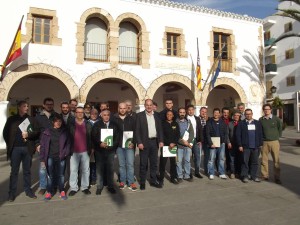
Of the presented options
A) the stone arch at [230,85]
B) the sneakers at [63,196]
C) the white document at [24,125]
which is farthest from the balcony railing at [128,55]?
the sneakers at [63,196]

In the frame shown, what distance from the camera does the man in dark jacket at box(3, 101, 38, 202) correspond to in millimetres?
5082

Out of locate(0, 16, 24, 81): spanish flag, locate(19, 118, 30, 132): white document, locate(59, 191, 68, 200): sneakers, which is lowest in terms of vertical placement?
locate(59, 191, 68, 200): sneakers

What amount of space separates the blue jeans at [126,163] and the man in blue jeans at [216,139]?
2.03 m

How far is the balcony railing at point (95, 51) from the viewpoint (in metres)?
13.1

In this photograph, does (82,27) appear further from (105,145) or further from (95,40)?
(105,145)

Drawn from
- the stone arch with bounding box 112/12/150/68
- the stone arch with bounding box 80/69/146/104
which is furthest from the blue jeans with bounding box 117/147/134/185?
the stone arch with bounding box 112/12/150/68

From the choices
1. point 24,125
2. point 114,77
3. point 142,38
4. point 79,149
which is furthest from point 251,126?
point 142,38

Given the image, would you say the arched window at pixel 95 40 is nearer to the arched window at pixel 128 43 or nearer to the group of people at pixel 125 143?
the arched window at pixel 128 43

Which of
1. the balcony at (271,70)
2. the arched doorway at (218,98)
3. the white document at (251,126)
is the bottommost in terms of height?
the white document at (251,126)

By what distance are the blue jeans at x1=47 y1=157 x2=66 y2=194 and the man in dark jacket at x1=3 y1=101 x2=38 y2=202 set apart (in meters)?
0.39

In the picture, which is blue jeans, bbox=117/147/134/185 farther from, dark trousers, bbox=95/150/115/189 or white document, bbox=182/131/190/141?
white document, bbox=182/131/190/141

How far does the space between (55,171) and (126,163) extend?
1.42 m

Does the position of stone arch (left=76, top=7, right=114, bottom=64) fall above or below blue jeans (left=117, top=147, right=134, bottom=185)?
above

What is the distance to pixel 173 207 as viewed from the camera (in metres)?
4.71
